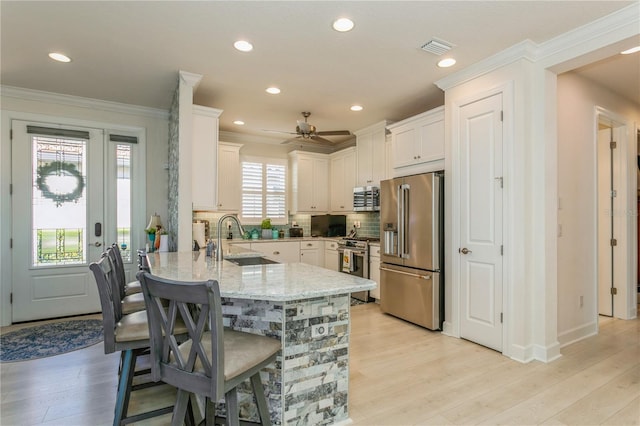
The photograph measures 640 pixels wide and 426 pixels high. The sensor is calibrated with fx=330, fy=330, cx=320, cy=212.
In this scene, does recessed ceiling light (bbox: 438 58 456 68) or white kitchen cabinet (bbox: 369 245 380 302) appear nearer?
recessed ceiling light (bbox: 438 58 456 68)

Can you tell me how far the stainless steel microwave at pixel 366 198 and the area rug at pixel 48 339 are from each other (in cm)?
392

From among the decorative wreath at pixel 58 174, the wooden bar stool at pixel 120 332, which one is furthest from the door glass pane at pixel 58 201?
the wooden bar stool at pixel 120 332

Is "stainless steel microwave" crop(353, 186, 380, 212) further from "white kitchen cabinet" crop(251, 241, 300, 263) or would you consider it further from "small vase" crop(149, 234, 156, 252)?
"small vase" crop(149, 234, 156, 252)

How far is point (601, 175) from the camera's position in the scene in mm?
4184

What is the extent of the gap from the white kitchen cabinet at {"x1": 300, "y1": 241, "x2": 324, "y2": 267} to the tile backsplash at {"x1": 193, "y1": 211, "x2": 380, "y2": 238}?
2.26ft

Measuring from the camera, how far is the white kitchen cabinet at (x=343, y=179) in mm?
5944

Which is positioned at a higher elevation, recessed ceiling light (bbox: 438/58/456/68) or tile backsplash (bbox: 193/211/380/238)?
recessed ceiling light (bbox: 438/58/456/68)

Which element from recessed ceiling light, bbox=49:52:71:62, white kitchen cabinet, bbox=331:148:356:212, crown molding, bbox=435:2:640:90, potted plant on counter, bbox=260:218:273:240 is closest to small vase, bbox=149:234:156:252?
recessed ceiling light, bbox=49:52:71:62

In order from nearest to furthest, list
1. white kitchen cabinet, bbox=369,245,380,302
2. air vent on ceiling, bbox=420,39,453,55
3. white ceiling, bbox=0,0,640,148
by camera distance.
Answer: white ceiling, bbox=0,0,640,148
air vent on ceiling, bbox=420,39,453,55
white kitchen cabinet, bbox=369,245,380,302

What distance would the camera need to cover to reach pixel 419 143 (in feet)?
13.8

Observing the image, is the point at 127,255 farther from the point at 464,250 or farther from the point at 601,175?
the point at 601,175

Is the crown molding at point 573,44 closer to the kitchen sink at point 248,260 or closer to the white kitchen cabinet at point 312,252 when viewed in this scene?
the kitchen sink at point 248,260

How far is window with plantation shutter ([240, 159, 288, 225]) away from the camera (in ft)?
20.0

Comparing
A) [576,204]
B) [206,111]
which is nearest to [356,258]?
[576,204]
